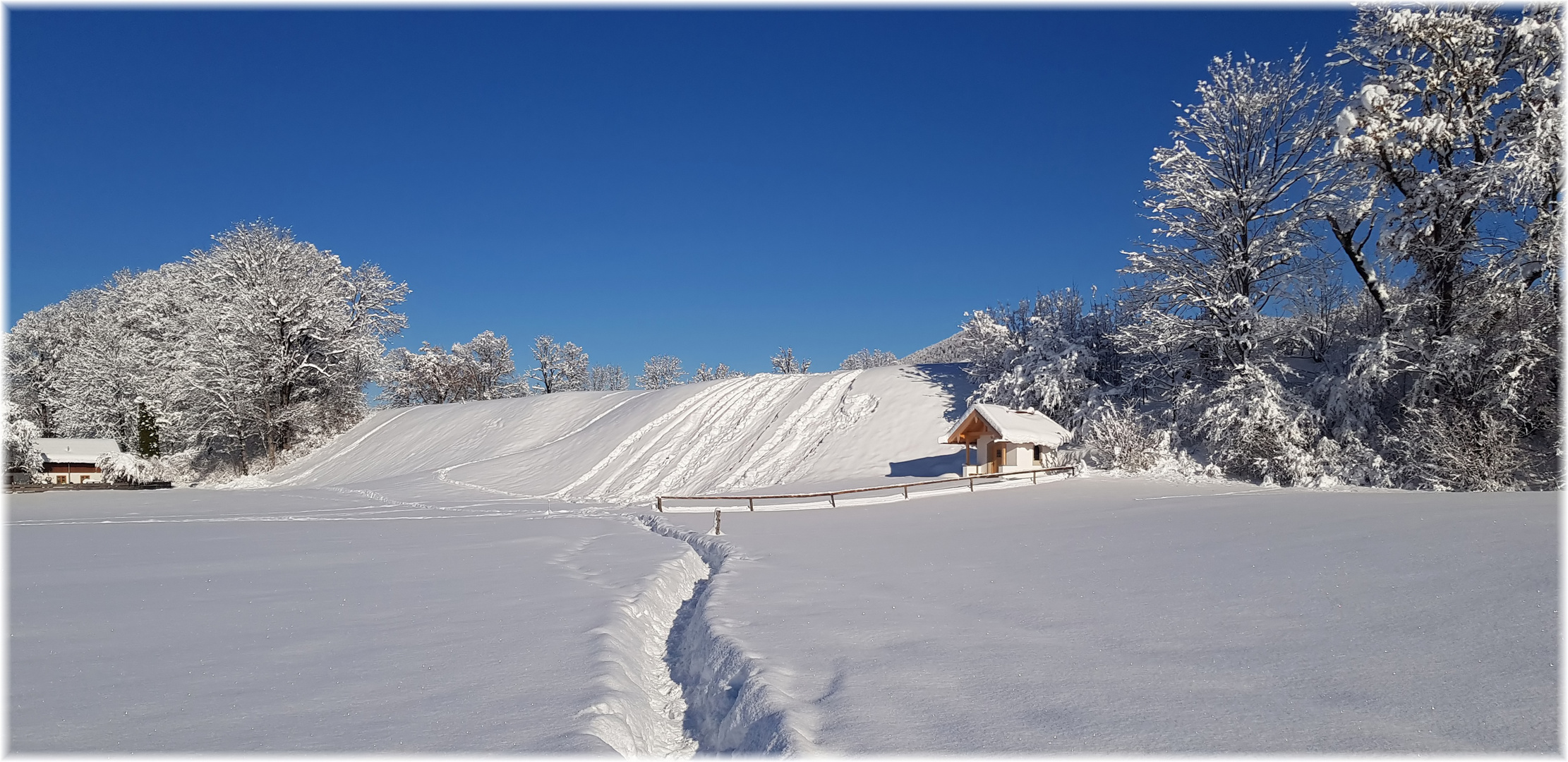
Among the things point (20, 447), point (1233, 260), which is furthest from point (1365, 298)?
point (20, 447)

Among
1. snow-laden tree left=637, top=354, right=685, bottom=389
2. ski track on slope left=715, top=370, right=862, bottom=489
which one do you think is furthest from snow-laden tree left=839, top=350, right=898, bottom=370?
ski track on slope left=715, top=370, right=862, bottom=489

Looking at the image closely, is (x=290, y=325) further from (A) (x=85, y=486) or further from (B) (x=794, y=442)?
(B) (x=794, y=442)

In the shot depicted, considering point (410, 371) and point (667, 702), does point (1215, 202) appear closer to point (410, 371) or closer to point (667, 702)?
point (667, 702)

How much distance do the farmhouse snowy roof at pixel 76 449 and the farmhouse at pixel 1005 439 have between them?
49.4 m

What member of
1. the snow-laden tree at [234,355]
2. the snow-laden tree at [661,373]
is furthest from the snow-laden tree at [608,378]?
the snow-laden tree at [234,355]

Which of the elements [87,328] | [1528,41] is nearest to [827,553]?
[1528,41]

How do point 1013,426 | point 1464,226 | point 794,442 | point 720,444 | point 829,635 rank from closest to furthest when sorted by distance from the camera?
point 829,635, point 1464,226, point 1013,426, point 794,442, point 720,444

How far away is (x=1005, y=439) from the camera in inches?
1046

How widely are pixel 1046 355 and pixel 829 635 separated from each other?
2610 centimetres

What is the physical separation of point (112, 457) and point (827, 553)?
4532cm

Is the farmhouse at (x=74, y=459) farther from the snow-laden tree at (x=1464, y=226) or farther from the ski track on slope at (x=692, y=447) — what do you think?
the snow-laden tree at (x=1464, y=226)

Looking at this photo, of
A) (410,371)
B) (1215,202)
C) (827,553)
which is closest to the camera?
(827,553)

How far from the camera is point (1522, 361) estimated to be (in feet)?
63.3

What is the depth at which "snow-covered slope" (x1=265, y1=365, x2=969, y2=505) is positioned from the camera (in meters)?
34.3
